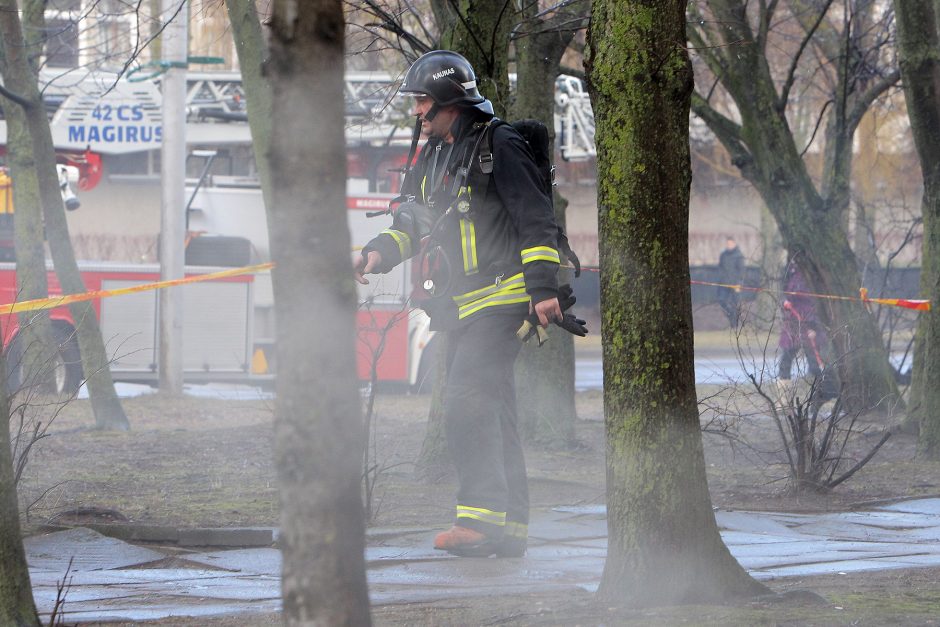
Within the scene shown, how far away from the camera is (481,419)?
18.1 ft

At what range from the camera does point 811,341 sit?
9289mm

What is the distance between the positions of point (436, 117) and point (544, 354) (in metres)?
4.22

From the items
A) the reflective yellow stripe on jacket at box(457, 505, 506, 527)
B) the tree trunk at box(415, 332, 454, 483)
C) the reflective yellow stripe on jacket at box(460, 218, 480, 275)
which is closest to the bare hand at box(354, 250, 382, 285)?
the reflective yellow stripe on jacket at box(460, 218, 480, 275)

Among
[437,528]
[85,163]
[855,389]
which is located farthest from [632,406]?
[85,163]

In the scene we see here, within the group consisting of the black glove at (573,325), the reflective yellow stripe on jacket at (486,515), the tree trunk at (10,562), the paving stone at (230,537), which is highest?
the black glove at (573,325)

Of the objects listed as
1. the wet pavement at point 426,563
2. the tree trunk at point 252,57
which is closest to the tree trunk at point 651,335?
the wet pavement at point 426,563

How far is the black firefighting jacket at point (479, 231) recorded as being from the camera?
5.38 meters

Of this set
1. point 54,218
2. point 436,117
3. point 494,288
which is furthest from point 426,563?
point 54,218

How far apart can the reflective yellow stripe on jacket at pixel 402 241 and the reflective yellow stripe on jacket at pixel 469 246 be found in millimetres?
274

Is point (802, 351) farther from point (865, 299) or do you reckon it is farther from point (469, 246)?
point (469, 246)

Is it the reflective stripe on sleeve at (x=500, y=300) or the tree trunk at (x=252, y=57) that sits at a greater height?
the tree trunk at (x=252, y=57)

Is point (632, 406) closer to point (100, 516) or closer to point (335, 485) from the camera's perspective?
point (335, 485)

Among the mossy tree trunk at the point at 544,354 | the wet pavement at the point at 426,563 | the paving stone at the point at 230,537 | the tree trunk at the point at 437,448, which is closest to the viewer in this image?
the wet pavement at the point at 426,563

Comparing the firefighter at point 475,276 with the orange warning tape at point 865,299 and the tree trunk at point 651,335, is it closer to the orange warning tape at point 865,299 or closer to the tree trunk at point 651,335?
the tree trunk at point 651,335
